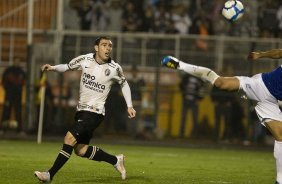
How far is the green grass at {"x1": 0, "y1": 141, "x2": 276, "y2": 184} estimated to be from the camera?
1326 centimetres

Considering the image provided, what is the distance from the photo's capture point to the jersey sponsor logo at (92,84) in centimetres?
1280

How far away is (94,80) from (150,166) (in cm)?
392

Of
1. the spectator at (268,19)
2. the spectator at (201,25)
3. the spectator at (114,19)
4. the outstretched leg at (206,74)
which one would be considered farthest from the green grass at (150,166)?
the spectator at (114,19)

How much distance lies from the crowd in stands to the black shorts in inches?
562

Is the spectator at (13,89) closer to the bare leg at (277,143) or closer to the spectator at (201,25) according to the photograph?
the spectator at (201,25)

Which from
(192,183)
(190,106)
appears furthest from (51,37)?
(192,183)

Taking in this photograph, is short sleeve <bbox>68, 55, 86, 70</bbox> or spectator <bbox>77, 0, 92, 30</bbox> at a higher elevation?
spectator <bbox>77, 0, 92, 30</bbox>

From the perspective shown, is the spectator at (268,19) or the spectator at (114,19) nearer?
the spectator at (268,19)

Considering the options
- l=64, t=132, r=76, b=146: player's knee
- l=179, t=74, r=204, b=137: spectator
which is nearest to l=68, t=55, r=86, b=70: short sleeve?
l=64, t=132, r=76, b=146: player's knee

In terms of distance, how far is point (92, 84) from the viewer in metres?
12.8

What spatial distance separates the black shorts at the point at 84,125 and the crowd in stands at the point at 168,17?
46.8 feet

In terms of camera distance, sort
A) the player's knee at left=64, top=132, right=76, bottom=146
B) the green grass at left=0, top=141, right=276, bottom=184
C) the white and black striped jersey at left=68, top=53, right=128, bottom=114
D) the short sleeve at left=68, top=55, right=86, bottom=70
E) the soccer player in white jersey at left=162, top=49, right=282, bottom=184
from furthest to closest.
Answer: the green grass at left=0, top=141, right=276, bottom=184 → the short sleeve at left=68, top=55, right=86, bottom=70 → the white and black striped jersey at left=68, top=53, right=128, bottom=114 → the player's knee at left=64, top=132, right=76, bottom=146 → the soccer player in white jersey at left=162, top=49, right=282, bottom=184

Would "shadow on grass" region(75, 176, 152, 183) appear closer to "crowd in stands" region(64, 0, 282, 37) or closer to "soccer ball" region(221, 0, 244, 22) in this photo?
"soccer ball" region(221, 0, 244, 22)

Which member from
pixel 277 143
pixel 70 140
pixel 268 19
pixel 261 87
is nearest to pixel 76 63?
pixel 70 140
